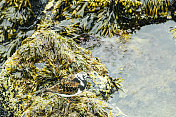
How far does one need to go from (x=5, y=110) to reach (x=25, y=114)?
0.63 metres

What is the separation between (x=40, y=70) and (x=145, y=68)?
141cm

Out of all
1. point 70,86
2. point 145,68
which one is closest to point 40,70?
point 70,86

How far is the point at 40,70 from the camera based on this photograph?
9.74ft

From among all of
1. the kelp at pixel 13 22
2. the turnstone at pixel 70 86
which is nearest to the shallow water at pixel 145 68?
the turnstone at pixel 70 86

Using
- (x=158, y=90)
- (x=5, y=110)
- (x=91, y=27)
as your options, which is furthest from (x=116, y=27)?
(x=5, y=110)

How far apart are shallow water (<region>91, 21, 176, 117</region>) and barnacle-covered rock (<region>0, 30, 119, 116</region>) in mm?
204

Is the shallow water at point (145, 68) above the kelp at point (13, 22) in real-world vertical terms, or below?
below

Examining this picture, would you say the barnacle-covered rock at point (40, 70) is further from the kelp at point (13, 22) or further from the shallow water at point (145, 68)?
the kelp at point (13, 22)

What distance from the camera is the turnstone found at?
2733 millimetres

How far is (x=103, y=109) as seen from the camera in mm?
2609

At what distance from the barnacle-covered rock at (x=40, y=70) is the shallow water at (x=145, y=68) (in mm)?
204

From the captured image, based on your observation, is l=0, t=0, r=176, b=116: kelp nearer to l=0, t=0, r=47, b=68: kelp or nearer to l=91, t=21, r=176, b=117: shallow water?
l=0, t=0, r=47, b=68: kelp

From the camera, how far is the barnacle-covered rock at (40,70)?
290 centimetres

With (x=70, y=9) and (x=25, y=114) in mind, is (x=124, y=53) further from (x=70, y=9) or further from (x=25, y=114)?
(x=25, y=114)
